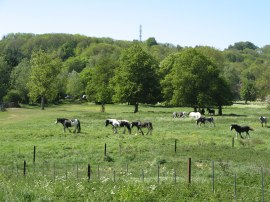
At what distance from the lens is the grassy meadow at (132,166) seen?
1722 centimetres

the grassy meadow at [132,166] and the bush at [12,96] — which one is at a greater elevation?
the bush at [12,96]

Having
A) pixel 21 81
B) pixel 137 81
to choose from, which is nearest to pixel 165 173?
pixel 137 81

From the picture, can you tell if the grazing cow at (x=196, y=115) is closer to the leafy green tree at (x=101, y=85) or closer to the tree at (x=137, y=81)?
the tree at (x=137, y=81)

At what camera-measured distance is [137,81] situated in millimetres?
83062

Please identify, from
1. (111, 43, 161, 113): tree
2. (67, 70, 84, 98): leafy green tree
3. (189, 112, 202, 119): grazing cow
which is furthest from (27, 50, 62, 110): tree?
(67, 70, 84, 98): leafy green tree

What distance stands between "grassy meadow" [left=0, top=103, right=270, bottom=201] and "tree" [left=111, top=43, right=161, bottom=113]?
97.5ft

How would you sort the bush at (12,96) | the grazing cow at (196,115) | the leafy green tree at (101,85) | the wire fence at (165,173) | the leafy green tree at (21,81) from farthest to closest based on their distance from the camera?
1. the leafy green tree at (21,81)
2. the bush at (12,96)
3. the leafy green tree at (101,85)
4. the grazing cow at (196,115)
5. the wire fence at (165,173)

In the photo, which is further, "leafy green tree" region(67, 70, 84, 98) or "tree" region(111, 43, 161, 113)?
"leafy green tree" region(67, 70, 84, 98)

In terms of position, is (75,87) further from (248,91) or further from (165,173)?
(165,173)

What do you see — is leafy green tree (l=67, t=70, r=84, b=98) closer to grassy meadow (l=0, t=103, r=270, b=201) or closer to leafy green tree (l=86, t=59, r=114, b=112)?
leafy green tree (l=86, t=59, r=114, b=112)

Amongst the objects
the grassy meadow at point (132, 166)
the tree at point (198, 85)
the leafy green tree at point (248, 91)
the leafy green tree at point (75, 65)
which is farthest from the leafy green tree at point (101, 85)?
the leafy green tree at point (75, 65)

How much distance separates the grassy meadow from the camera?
17219 millimetres

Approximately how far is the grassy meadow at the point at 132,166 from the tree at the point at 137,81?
29725 millimetres

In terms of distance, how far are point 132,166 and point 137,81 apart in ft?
183
